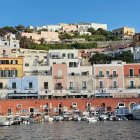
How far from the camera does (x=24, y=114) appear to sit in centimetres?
8319

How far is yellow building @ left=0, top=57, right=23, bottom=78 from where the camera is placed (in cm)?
9038

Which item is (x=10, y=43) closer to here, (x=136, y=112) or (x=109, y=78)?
(x=109, y=78)

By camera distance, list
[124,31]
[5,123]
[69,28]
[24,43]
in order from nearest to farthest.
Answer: [5,123]
[24,43]
[124,31]
[69,28]

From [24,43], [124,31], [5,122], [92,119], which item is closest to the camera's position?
[5,122]

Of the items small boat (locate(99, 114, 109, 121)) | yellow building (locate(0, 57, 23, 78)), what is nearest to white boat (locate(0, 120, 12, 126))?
small boat (locate(99, 114, 109, 121))

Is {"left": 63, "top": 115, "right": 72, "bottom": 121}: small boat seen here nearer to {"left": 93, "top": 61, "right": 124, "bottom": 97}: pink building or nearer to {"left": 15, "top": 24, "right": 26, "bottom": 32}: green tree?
{"left": 93, "top": 61, "right": 124, "bottom": 97}: pink building

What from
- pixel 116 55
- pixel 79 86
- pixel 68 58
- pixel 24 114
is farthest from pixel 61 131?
pixel 116 55

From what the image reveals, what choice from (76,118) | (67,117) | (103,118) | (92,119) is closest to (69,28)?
(67,117)

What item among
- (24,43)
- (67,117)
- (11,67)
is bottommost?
(67,117)

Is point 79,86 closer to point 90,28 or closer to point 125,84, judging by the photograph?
point 125,84

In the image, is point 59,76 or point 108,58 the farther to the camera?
point 108,58

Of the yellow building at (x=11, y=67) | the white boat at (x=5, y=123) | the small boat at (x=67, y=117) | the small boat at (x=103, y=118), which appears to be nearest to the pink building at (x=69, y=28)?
the yellow building at (x=11, y=67)

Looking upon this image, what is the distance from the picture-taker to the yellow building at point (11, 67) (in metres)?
90.4

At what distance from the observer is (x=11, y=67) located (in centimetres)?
9112
